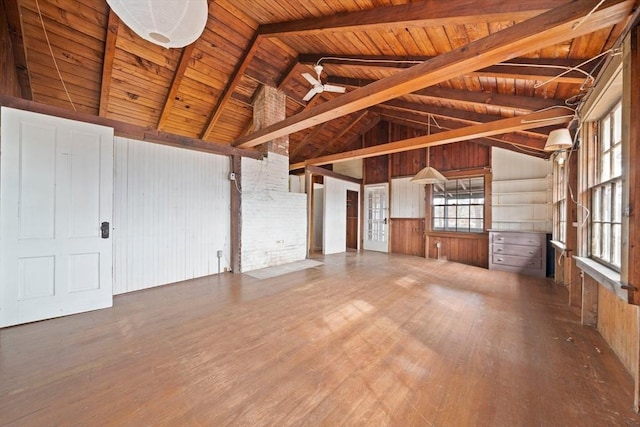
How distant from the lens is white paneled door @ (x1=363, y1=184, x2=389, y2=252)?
27.1 feet

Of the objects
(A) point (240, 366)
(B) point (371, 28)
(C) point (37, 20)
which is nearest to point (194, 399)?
(A) point (240, 366)

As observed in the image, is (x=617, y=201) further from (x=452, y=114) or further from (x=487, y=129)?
(x=452, y=114)

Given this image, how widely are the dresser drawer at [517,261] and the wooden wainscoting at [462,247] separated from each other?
592 mm

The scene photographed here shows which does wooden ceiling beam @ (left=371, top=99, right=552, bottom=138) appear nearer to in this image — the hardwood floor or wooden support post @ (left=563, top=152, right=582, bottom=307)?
wooden support post @ (left=563, top=152, right=582, bottom=307)

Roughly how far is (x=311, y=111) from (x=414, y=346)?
10.8 ft

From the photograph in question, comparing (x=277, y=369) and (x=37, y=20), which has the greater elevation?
(x=37, y=20)

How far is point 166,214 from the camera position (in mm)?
4203

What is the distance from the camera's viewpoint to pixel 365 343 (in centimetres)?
234

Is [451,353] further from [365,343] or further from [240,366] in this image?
[240,366]

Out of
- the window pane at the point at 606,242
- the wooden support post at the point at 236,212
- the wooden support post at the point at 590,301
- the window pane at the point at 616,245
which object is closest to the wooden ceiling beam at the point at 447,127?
the window pane at the point at 606,242

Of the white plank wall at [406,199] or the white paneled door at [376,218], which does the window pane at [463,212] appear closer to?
the white plank wall at [406,199]

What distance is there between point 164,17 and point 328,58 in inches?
145

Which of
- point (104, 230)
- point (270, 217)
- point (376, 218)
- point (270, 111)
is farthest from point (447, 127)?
point (104, 230)

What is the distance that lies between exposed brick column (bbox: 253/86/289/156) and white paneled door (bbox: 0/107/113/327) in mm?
2974
